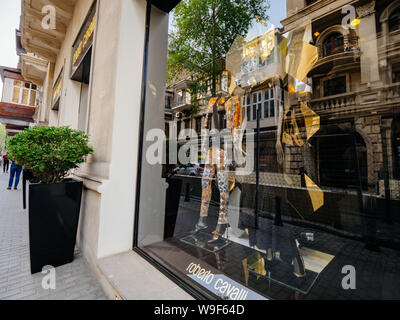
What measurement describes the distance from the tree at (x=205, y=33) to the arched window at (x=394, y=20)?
1.53m

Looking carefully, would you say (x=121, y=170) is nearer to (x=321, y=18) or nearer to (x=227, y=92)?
(x=227, y=92)

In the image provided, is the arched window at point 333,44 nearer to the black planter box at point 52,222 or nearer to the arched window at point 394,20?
the arched window at point 394,20

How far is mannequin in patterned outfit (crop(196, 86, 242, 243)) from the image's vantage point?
254 centimetres

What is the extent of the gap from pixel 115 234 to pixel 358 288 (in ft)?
8.32

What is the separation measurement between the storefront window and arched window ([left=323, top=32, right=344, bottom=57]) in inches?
0.4

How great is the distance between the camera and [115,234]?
2.13m

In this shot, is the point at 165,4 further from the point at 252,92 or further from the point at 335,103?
the point at 335,103

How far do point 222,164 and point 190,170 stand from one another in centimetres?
68

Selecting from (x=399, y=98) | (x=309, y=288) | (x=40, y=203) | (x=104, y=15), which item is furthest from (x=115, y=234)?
(x=104, y=15)

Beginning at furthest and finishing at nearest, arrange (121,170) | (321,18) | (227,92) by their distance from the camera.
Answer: (227,92)
(121,170)
(321,18)

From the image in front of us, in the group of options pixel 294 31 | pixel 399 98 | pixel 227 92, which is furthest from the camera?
pixel 227 92

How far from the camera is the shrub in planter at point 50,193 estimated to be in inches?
76.2

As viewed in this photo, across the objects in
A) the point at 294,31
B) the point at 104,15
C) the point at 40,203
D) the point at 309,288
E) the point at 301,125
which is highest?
the point at 104,15

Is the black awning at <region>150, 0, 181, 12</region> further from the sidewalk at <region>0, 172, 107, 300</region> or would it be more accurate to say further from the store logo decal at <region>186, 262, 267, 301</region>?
the sidewalk at <region>0, 172, 107, 300</region>
